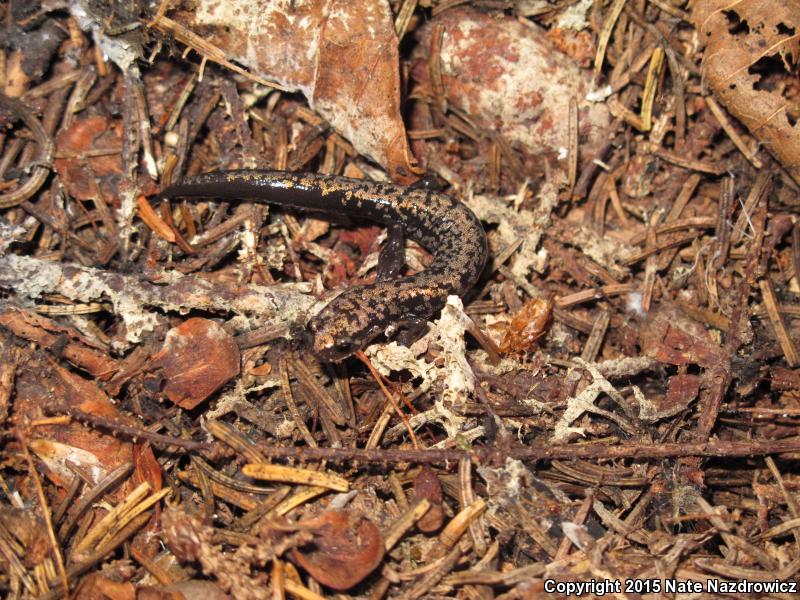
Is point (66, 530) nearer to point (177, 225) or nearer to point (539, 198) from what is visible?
point (177, 225)

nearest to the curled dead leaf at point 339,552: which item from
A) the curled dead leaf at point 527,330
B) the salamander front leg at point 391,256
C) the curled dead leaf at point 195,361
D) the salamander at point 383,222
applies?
the curled dead leaf at point 195,361

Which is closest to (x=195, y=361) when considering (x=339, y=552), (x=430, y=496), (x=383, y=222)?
(x=339, y=552)

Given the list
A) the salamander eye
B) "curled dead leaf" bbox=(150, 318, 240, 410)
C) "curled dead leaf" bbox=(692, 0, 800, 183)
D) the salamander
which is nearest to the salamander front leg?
the salamander

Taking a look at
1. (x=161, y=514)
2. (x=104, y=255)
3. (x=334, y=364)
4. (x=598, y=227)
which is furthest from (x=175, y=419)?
(x=598, y=227)

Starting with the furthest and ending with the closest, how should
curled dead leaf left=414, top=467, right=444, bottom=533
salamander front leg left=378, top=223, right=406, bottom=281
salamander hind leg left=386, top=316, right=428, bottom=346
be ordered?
salamander front leg left=378, top=223, right=406, bottom=281 → salamander hind leg left=386, top=316, right=428, bottom=346 → curled dead leaf left=414, top=467, right=444, bottom=533

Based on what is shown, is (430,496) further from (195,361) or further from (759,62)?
(759,62)

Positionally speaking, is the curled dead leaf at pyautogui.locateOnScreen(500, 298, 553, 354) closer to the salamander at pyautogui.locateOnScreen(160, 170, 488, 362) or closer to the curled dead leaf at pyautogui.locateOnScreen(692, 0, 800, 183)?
the salamander at pyautogui.locateOnScreen(160, 170, 488, 362)
